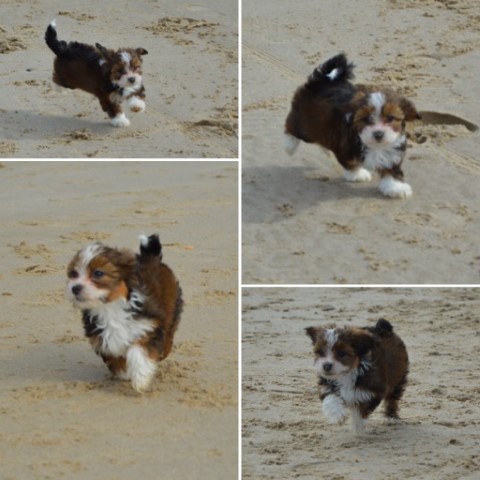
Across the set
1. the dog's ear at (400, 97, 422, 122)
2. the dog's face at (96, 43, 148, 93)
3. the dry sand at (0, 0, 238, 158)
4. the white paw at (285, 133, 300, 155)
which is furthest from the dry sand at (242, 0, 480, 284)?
the dog's face at (96, 43, 148, 93)

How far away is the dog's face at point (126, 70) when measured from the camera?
912cm

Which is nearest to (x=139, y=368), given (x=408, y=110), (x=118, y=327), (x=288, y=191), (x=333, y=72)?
(x=118, y=327)

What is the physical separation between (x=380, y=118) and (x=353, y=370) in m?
1.70

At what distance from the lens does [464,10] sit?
11352 millimetres

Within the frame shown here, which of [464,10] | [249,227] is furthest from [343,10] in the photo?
[249,227]

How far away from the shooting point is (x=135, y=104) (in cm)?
915

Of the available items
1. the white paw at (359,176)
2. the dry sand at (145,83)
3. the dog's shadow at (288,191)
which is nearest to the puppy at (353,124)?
the white paw at (359,176)

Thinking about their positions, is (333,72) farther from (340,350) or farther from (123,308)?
(123,308)

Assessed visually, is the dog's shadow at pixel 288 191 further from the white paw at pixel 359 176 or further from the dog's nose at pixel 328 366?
the dog's nose at pixel 328 366

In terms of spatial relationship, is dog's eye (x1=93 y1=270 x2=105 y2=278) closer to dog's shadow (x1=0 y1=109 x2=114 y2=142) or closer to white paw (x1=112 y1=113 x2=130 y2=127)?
dog's shadow (x1=0 y1=109 x2=114 y2=142)

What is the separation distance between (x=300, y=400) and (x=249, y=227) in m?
1.22

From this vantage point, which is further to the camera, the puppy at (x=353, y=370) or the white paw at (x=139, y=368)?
the puppy at (x=353, y=370)

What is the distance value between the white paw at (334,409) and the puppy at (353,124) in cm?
165

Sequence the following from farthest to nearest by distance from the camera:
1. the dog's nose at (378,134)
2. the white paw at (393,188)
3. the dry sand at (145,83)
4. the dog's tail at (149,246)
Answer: the dry sand at (145,83)
the white paw at (393,188)
the dog's nose at (378,134)
the dog's tail at (149,246)
